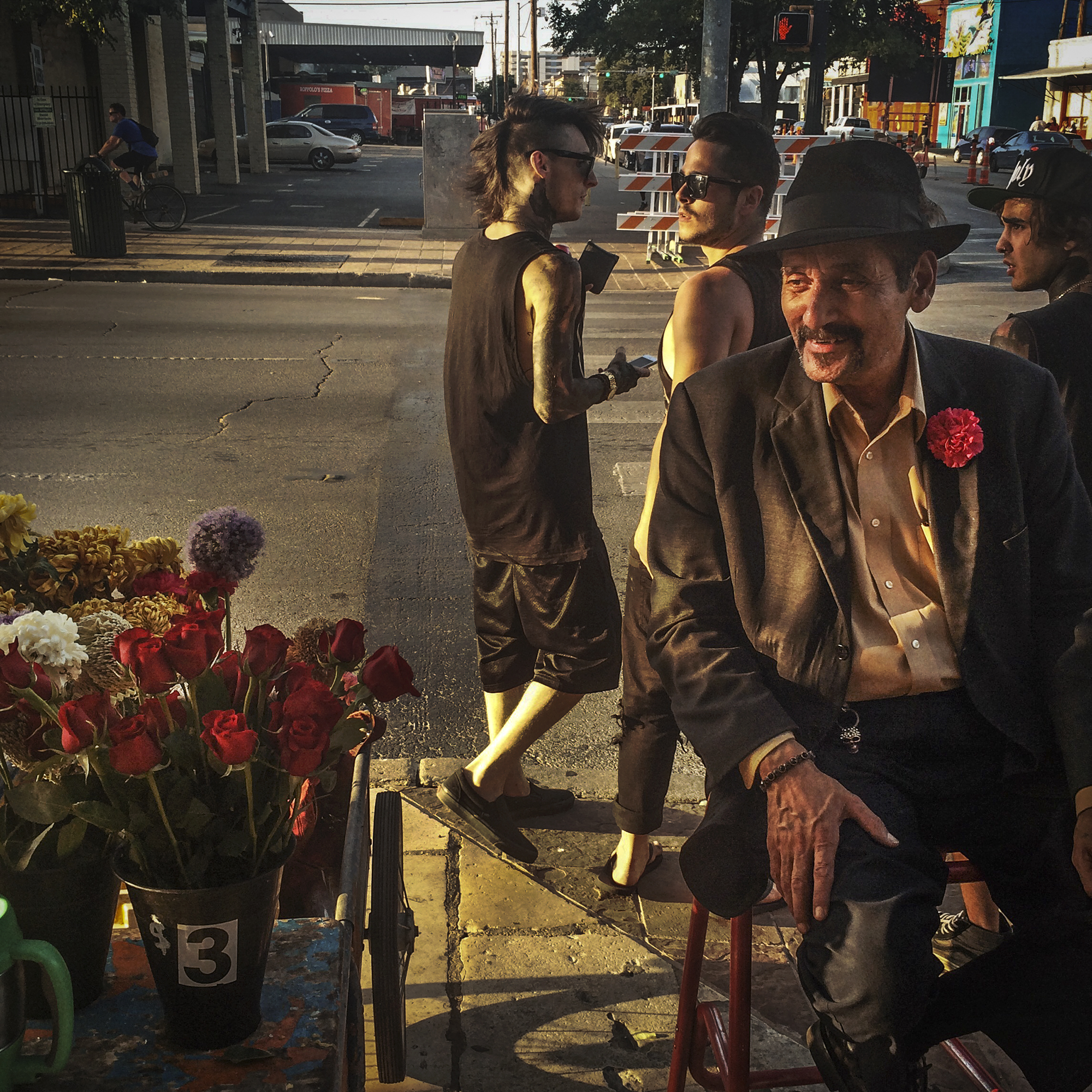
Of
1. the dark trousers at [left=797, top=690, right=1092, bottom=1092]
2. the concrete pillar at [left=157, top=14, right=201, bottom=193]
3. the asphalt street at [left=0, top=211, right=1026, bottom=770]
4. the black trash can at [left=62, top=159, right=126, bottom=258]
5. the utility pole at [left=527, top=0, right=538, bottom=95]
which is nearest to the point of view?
the dark trousers at [left=797, top=690, right=1092, bottom=1092]

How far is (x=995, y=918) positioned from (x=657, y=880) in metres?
0.91

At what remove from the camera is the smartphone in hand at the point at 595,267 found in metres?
3.62

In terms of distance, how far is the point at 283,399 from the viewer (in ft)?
30.3

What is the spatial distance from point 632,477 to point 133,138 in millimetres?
16359

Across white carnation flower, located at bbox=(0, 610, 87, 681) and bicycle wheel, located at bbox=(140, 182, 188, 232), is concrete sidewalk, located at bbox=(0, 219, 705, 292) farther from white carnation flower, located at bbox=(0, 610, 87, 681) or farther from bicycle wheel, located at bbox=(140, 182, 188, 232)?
white carnation flower, located at bbox=(0, 610, 87, 681)

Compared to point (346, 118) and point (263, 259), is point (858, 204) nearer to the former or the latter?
point (263, 259)

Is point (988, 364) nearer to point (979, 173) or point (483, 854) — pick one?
point (483, 854)

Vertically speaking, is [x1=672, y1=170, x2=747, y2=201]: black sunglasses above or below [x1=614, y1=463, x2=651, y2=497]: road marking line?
above

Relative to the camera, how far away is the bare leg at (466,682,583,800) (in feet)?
11.5

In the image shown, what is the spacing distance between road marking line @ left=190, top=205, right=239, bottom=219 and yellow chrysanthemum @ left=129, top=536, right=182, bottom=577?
22.0 meters

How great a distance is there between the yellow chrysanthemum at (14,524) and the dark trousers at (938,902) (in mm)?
1589

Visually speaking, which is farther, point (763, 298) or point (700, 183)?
point (700, 183)

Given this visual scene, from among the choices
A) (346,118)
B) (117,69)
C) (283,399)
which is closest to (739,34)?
(117,69)

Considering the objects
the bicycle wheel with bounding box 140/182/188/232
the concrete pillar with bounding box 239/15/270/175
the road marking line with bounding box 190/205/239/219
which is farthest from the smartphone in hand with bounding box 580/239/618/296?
the concrete pillar with bounding box 239/15/270/175
